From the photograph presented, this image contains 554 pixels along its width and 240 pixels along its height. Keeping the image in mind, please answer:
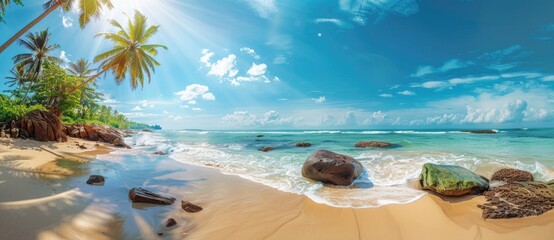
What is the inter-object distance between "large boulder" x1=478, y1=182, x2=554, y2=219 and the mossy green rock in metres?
0.38

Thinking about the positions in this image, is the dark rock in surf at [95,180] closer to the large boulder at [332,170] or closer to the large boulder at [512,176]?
the large boulder at [332,170]

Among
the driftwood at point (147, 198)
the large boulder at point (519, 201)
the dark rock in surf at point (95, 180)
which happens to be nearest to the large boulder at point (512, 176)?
the large boulder at point (519, 201)

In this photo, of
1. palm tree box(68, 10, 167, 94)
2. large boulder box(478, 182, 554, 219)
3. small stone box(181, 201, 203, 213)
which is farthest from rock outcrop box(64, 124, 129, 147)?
large boulder box(478, 182, 554, 219)

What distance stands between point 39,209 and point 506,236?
26.3 feet

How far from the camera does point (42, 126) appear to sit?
15055 millimetres

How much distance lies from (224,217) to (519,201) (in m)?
6.23

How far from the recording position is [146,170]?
9469mm

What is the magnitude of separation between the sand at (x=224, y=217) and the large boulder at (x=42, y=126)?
35.6ft

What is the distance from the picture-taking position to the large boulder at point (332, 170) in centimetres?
781

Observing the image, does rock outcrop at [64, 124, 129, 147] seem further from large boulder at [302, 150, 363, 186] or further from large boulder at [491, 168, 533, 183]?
large boulder at [491, 168, 533, 183]

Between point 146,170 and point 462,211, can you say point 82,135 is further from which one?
point 462,211

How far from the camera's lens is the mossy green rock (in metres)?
5.97

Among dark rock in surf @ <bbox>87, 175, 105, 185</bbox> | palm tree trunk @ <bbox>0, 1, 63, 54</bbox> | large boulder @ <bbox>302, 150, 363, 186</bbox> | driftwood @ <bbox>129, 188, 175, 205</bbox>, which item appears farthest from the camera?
palm tree trunk @ <bbox>0, 1, 63, 54</bbox>

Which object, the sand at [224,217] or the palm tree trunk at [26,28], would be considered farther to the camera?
the palm tree trunk at [26,28]
